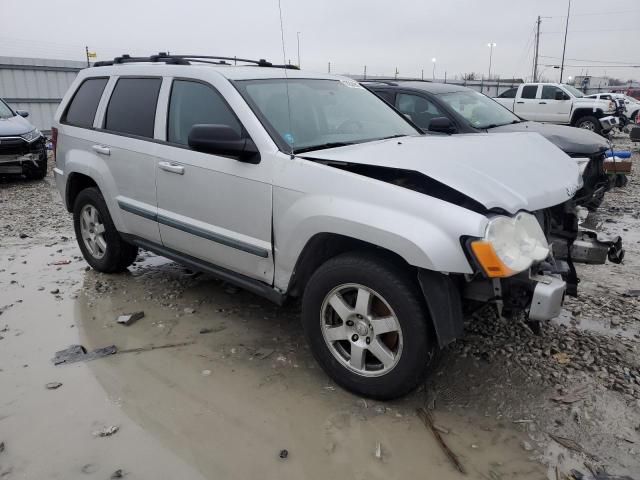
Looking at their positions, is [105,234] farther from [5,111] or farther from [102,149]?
[5,111]

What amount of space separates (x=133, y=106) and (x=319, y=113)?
1614 millimetres

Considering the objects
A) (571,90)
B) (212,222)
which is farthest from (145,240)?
(571,90)

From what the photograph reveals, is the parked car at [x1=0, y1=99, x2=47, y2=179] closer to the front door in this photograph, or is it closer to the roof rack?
the roof rack

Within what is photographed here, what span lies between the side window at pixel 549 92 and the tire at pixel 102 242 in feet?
52.3

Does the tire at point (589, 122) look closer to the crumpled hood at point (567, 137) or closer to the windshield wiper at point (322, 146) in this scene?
the crumpled hood at point (567, 137)

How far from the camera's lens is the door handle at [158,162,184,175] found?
12.0ft

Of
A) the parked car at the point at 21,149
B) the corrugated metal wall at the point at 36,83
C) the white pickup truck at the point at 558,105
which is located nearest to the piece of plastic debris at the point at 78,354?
the parked car at the point at 21,149

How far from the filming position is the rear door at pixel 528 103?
1716cm

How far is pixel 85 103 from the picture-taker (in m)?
4.75

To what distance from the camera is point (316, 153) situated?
3137mm

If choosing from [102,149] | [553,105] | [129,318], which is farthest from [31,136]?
[553,105]

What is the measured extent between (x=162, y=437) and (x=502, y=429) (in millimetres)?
1763

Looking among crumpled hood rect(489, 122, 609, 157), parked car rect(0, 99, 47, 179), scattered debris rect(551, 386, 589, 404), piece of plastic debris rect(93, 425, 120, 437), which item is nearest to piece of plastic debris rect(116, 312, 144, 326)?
piece of plastic debris rect(93, 425, 120, 437)

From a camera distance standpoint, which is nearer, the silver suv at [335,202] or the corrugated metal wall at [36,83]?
the silver suv at [335,202]
